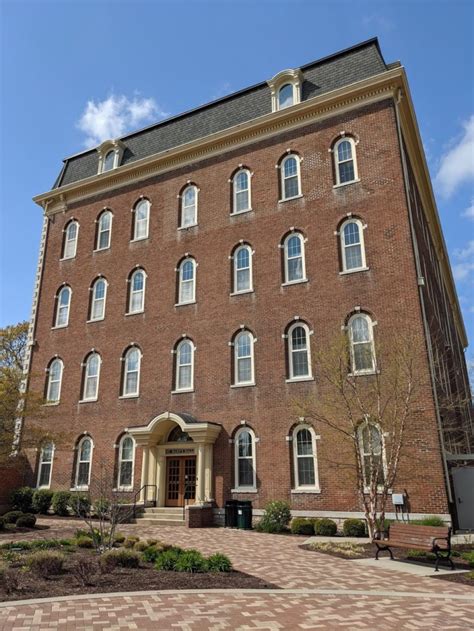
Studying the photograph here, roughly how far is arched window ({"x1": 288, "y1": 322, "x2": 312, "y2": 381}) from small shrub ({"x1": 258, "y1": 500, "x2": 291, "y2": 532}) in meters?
4.83

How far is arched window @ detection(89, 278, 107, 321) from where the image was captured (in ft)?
88.1

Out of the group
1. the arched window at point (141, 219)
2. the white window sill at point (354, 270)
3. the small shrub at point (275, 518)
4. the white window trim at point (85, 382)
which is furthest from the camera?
the arched window at point (141, 219)

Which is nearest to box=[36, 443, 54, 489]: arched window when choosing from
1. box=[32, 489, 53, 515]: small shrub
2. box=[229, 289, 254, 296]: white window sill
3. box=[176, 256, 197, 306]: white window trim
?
box=[32, 489, 53, 515]: small shrub

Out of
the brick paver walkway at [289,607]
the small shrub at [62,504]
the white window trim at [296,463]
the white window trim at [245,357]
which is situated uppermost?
the white window trim at [245,357]

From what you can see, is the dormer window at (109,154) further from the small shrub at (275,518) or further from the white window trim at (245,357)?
the small shrub at (275,518)

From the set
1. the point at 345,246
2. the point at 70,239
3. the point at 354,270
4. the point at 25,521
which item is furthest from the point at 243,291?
the point at 70,239

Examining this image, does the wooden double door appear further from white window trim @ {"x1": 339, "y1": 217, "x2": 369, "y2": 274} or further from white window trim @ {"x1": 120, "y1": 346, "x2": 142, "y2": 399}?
white window trim @ {"x1": 339, "y1": 217, "x2": 369, "y2": 274}

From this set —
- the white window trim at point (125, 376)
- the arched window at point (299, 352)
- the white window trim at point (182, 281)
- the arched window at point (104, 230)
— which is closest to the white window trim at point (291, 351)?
the arched window at point (299, 352)

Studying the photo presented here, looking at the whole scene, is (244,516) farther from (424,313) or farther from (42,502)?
(42,502)

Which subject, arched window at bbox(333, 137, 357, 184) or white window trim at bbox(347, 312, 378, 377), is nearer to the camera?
white window trim at bbox(347, 312, 378, 377)

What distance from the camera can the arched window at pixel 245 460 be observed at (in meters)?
20.0

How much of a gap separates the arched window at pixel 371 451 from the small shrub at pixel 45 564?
8823 mm

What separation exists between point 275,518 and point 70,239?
20.2 meters

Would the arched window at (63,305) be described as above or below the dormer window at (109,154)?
below
